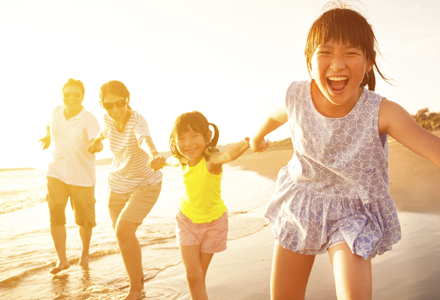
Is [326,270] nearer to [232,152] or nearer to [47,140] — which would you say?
[232,152]

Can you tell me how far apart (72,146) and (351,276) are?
14.2ft

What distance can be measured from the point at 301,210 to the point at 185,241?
1162 millimetres

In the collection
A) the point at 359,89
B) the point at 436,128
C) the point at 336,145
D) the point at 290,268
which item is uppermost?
the point at 359,89

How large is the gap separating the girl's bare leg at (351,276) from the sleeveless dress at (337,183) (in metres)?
0.05

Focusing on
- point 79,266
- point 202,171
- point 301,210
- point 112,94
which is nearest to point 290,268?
point 301,210

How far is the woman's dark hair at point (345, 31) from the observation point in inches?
87.3

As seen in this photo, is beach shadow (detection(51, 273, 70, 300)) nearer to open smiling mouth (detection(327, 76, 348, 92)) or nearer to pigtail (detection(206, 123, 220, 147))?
pigtail (detection(206, 123, 220, 147))

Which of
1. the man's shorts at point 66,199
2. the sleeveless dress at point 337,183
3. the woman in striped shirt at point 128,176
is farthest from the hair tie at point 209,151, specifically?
the man's shorts at point 66,199

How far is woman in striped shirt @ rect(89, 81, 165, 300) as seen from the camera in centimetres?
397

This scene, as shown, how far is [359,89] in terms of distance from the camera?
2.38 meters

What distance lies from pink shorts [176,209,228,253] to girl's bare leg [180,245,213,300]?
0.06m

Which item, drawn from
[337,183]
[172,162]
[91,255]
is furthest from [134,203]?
[337,183]

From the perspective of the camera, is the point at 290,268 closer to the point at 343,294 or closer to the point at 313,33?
the point at 343,294

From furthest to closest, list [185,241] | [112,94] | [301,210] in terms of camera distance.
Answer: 1. [112,94]
2. [185,241]
3. [301,210]
